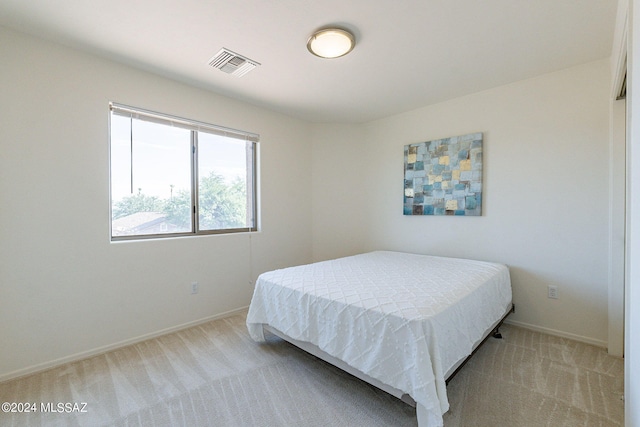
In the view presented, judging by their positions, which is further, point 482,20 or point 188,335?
point 188,335

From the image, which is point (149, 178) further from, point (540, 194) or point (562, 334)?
point (562, 334)

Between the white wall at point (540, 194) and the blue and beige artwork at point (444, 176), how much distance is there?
0.33ft

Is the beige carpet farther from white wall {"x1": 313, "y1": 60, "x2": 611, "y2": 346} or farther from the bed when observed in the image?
white wall {"x1": 313, "y1": 60, "x2": 611, "y2": 346}

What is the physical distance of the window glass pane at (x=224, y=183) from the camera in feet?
10.1

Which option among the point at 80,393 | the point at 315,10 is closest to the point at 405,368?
the point at 80,393

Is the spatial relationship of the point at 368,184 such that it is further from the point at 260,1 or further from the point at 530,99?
Result: the point at 260,1

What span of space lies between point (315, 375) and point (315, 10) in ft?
8.10

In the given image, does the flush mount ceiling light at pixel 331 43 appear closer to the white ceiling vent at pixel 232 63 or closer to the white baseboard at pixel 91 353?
the white ceiling vent at pixel 232 63

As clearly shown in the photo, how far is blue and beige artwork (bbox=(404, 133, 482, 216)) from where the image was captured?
9.84 ft

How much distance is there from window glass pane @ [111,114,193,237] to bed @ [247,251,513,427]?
127 centimetres

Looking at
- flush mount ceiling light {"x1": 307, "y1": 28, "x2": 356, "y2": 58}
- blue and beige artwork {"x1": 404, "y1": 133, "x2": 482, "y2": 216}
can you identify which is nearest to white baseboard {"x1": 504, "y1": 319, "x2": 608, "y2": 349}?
blue and beige artwork {"x1": 404, "y1": 133, "x2": 482, "y2": 216}

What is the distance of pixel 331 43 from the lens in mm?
2041

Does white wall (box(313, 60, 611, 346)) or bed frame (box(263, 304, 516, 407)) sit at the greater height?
white wall (box(313, 60, 611, 346))

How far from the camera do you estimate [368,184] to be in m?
3.99
